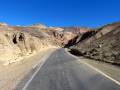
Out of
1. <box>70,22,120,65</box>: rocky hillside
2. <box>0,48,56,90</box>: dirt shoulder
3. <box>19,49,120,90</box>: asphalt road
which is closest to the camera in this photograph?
<box>19,49,120,90</box>: asphalt road

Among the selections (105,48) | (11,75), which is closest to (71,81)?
(11,75)

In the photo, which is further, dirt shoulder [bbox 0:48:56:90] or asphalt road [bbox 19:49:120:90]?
dirt shoulder [bbox 0:48:56:90]

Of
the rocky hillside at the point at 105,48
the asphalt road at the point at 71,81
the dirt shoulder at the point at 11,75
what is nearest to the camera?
the asphalt road at the point at 71,81

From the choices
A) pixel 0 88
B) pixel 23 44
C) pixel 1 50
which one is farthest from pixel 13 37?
pixel 0 88

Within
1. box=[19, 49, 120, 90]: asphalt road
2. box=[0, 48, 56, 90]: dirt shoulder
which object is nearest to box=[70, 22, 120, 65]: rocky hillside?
box=[0, 48, 56, 90]: dirt shoulder

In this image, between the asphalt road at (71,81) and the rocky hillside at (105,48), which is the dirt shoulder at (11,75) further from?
the rocky hillside at (105,48)

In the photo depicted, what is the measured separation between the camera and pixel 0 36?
45.9m

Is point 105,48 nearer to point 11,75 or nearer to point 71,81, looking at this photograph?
point 11,75

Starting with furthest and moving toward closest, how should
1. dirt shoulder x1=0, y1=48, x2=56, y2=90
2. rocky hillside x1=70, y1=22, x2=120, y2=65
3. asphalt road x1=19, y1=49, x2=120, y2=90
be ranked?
rocky hillside x1=70, y1=22, x2=120, y2=65 → dirt shoulder x1=0, y1=48, x2=56, y2=90 → asphalt road x1=19, y1=49, x2=120, y2=90

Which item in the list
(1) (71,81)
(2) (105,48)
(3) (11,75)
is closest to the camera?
(1) (71,81)

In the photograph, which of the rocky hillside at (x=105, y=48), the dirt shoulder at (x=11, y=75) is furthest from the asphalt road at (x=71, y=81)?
the rocky hillside at (x=105, y=48)

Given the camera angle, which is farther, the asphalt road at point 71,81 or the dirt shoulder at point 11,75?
the dirt shoulder at point 11,75

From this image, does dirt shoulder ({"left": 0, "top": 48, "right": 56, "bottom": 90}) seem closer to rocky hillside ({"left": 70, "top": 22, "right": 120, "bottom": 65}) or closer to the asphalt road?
the asphalt road

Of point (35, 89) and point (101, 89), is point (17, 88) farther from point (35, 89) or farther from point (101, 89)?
point (101, 89)
